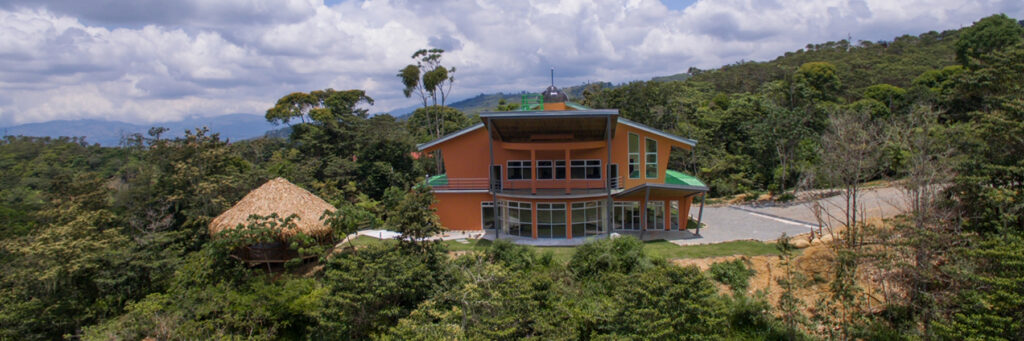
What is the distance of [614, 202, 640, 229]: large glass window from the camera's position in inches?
861

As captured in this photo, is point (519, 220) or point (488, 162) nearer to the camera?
point (519, 220)

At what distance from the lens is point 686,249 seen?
669 inches

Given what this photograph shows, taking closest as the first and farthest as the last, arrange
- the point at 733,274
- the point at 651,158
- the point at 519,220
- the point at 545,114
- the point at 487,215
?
the point at 733,274
the point at 545,114
the point at 519,220
the point at 487,215
the point at 651,158

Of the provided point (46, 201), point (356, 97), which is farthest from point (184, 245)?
point (356, 97)

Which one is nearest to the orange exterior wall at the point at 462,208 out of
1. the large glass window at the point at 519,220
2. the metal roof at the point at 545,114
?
the large glass window at the point at 519,220

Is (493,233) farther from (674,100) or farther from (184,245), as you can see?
(674,100)

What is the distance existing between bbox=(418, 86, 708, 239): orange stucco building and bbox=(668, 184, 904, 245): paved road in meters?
2.17

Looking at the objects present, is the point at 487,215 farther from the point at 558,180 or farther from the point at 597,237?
the point at 597,237

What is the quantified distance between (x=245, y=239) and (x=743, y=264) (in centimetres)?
1697

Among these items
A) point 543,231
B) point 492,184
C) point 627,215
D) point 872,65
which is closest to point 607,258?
point 543,231

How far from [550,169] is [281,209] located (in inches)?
461

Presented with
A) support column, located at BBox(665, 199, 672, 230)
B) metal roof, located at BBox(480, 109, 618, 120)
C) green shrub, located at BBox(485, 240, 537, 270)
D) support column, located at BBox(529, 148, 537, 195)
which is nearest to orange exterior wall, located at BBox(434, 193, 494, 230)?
support column, located at BBox(529, 148, 537, 195)

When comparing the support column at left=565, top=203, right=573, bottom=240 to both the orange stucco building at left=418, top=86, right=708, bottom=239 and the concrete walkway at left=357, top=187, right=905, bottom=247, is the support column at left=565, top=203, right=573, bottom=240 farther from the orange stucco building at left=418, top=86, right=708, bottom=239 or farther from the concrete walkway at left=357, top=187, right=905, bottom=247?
the concrete walkway at left=357, top=187, right=905, bottom=247

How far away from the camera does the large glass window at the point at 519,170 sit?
72.7 ft
